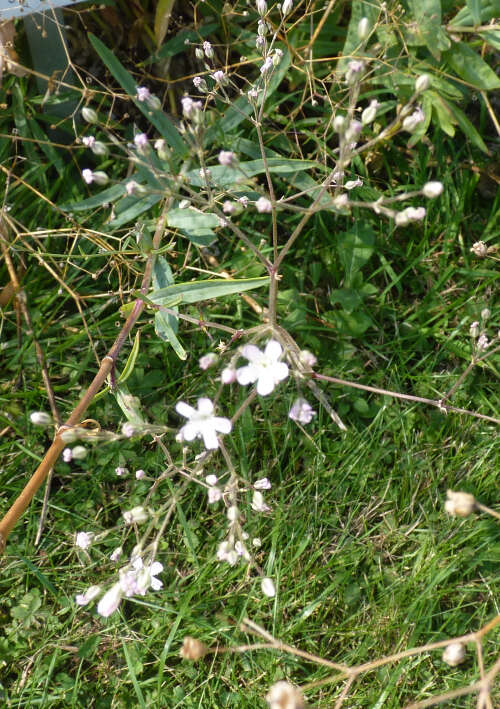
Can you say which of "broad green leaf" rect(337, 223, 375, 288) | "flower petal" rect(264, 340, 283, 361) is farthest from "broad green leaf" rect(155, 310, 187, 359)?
"broad green leaf" rect(337, 223, 375, 288)

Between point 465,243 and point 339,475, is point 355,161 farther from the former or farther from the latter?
point 339,475

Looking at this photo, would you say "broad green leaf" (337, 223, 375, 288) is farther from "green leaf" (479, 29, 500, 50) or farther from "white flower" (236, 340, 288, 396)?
"white flower" (236, 340, 288, 396)

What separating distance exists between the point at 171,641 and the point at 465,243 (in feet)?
6.18

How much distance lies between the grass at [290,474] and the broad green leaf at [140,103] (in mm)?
385

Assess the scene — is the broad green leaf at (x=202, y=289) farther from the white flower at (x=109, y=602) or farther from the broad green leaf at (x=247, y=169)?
the white flower at (x=109, y=602)

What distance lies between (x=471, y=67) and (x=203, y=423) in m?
1.52

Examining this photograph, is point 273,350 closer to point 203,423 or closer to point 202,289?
point 203,423

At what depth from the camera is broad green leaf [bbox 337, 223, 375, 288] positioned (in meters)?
2.67

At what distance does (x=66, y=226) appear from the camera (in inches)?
109

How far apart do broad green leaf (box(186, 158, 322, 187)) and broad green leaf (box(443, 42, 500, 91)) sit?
601mm

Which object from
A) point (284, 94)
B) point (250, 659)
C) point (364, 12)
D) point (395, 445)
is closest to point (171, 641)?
point (250, 659)

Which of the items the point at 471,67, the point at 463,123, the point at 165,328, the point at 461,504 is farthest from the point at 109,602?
the point at 471,67

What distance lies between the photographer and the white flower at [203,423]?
1.82 meters

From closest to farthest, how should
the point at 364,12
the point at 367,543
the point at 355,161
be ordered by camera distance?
the point at 364,12 < the point at 367,543 < the point at 355,161
